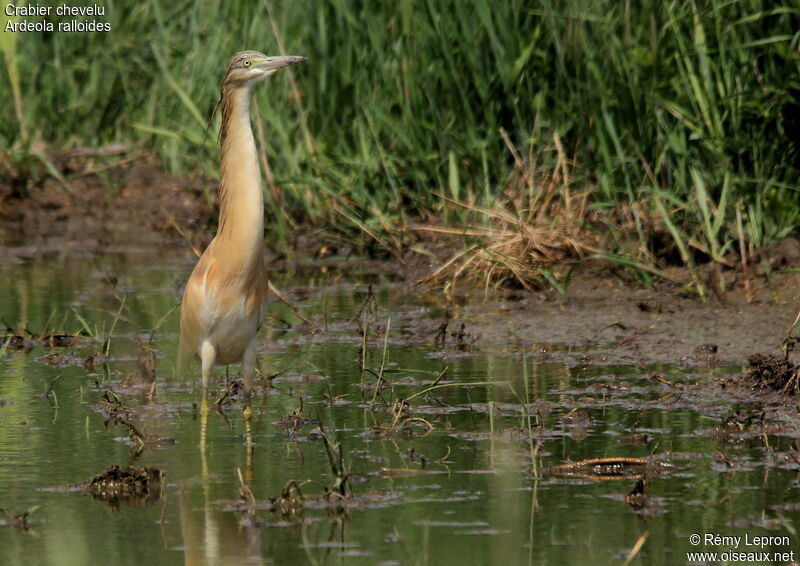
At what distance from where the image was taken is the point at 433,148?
31.8 ft

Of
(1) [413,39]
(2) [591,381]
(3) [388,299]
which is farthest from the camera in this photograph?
(1) [413,39]

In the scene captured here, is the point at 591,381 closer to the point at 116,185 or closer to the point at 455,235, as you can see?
the point at 455,235

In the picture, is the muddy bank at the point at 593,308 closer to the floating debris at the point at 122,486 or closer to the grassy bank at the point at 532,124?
the grassy bank at the point at 532,124

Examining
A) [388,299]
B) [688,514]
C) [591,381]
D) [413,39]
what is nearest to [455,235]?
[388,299]

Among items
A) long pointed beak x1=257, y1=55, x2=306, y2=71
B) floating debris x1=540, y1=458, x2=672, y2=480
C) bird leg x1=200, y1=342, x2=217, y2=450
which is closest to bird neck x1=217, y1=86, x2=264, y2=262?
long pointed beak x1=257, y1=55, x2=306, y2=71

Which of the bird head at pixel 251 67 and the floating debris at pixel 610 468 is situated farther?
the bird head at pixel 251 67

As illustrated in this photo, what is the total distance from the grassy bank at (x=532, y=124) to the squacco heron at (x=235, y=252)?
8.15 ft

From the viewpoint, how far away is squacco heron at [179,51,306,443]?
607cm

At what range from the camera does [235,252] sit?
20.3ft

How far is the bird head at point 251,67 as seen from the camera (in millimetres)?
6160

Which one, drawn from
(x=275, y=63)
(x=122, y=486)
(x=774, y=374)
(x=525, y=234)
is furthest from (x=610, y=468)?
(x=525, y=234)

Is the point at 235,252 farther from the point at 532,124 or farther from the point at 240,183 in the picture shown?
the point at 532,124

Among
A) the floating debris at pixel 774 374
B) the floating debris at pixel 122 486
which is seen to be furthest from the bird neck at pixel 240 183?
the floating debris at pixel 774 374

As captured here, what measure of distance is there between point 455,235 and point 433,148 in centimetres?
79
